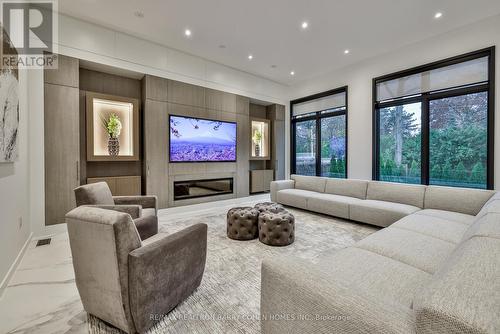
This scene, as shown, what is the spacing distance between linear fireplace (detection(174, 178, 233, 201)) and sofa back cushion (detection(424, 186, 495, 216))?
12.7 ft

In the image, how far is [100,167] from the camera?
4.04 metres

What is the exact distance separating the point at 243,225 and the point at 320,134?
4.14 meters

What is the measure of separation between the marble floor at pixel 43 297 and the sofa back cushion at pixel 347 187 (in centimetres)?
430

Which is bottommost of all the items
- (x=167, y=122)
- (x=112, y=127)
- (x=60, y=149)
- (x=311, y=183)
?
(x=311, y=183)

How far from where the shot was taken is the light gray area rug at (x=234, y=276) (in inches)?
60.2

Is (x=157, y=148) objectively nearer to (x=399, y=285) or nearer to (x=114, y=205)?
(x=114, y=205)

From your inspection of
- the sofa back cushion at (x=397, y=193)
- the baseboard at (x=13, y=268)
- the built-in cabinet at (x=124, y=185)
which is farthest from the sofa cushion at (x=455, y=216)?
the built-in cabinet at (x=124, y=185)

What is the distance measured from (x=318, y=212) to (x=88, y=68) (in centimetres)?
508

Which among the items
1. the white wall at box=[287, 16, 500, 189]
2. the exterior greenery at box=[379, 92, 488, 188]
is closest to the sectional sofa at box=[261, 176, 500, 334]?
the exterior greenery at box=[379, 92, 488, 188]

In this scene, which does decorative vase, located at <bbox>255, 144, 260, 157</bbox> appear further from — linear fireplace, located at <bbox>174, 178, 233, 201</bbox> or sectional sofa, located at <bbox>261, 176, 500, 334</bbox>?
sectional sofa, located at <bbox>261, 176, 500, 334</bbox>

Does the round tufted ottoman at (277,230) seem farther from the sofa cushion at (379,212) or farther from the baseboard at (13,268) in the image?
the baseboard at (13,268)

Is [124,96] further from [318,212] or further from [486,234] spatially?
[486,234]

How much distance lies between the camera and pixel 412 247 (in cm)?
176

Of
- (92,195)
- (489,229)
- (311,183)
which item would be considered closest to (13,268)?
(92,195)
